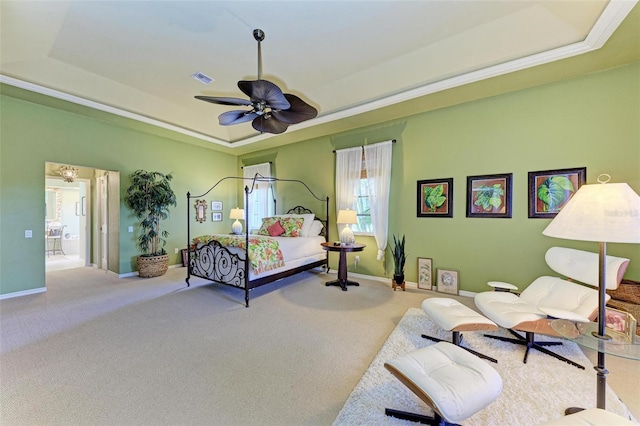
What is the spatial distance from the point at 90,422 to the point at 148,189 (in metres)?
4.62

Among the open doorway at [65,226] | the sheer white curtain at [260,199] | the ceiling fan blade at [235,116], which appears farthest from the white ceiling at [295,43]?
the open doorway at [65,226]

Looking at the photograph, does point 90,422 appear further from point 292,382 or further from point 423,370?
point 423,370

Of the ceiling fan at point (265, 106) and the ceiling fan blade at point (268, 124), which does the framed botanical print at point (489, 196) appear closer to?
the ceiling fan at point (265, 106)

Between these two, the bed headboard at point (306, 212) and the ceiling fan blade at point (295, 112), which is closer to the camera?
the ceiling fan blade at point (295, 112)

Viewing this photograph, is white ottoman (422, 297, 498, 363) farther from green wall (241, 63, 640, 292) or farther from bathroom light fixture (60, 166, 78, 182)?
bathroom light fixture (60, 166, 78, 182)

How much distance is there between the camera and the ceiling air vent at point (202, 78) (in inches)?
147

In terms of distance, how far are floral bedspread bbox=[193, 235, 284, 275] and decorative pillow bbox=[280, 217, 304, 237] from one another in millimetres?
1008

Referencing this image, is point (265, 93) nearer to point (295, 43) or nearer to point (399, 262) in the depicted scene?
point (295, 43)

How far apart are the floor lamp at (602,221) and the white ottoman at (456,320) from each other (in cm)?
75

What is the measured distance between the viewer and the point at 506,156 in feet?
12.0

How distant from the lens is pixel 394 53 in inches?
129

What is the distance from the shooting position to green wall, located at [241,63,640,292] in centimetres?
301

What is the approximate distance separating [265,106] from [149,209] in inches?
163

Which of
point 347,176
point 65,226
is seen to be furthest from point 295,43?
point 65,226
